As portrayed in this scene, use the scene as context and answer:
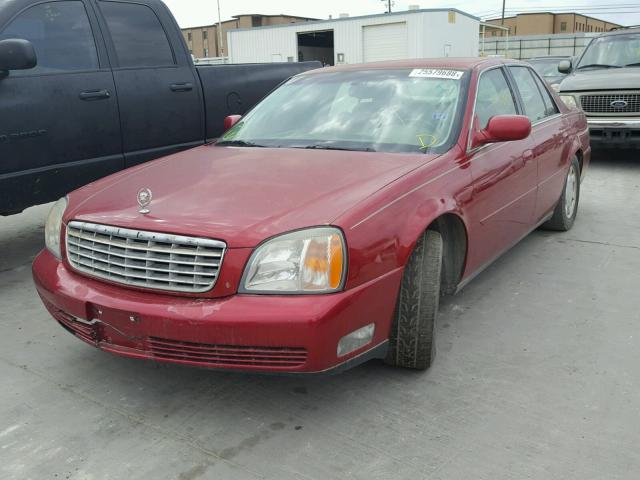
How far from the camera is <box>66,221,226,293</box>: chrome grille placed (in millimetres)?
2504

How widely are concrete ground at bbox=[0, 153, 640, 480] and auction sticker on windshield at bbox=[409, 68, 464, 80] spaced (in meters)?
1.39

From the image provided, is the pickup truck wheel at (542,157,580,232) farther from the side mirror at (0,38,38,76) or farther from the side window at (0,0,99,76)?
the side mirror at (0,38,38,76)

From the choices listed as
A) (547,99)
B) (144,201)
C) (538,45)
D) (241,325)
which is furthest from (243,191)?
(538,45)

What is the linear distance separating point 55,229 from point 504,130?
7.86 feet

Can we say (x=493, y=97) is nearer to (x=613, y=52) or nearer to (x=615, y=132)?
(x=615, y=132)

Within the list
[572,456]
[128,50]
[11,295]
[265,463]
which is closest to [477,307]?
[572,456]

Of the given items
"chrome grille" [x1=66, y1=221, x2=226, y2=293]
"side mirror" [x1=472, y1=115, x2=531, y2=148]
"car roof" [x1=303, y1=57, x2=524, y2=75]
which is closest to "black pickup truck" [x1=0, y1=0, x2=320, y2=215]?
"car roof" [x1=303, y1=57, x2=524, y2=75]

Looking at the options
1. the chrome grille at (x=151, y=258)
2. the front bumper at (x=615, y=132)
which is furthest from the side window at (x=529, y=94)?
the front bumper at (x=615, y=132)

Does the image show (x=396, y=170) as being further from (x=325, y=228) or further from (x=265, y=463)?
(x=265, y=463)

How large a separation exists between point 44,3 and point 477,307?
145 inches

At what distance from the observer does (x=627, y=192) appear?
7.10 m

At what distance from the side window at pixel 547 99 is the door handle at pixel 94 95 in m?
3.37

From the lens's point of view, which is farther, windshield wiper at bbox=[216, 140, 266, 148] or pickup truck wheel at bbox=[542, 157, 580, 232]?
pickup truck wheel at bbox=[542, 157, 580, 232]

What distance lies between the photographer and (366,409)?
2.79 m
